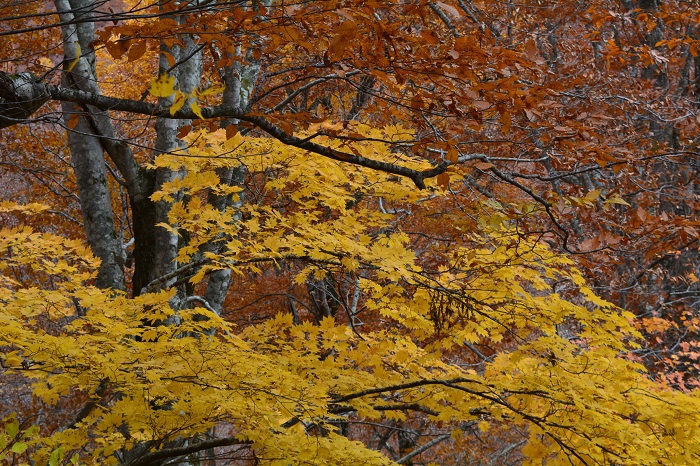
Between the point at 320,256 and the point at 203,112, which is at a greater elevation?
the point at 203,112

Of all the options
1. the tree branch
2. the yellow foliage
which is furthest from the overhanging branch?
the yellow foliage

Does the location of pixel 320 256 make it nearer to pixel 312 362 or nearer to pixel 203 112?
pixel 312 362

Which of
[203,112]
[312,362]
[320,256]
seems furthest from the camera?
[312,362]

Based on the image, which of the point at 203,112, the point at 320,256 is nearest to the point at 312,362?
the point at 320,256

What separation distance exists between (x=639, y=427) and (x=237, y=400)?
2939mm

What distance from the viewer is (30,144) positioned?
41.8ft

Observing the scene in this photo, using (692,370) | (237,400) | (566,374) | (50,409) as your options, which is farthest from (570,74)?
(50,409)

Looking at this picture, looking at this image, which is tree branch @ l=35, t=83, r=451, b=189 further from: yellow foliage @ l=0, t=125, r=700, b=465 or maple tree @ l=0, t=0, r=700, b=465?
yellow foliage @ l=0, t=125, r=700, b=465

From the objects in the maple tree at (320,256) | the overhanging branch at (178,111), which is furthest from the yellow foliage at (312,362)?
the overhanging branch at (178,111)

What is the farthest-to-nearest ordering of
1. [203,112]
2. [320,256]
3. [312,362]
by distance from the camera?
1. [312,362]
2. [320,256]
3. [203,112]

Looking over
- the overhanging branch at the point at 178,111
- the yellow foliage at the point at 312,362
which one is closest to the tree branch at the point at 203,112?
the overhanging branch at the point at 178,111

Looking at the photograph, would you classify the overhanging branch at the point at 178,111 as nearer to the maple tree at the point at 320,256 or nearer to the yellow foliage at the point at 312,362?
the maple tree at the point at 320,256

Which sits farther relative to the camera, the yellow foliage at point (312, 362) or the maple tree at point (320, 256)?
the yellow foliage at point (312, 362)

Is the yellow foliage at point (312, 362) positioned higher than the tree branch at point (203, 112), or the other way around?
the tree branch at point (203, 112)
